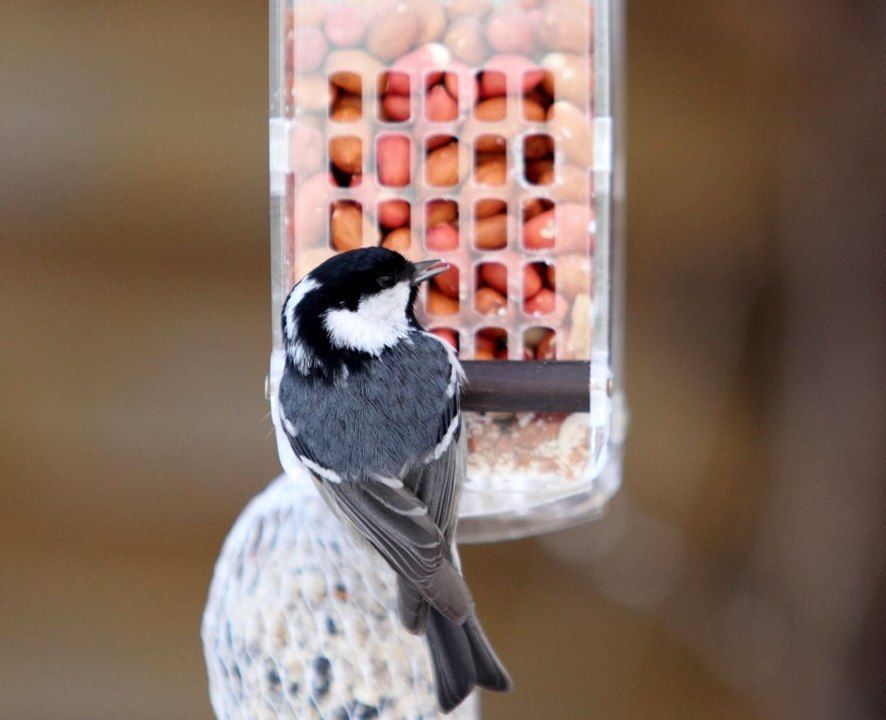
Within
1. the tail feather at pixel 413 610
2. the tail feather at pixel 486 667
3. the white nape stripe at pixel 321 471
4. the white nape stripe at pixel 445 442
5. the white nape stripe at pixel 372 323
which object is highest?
the white nape stripe at pixel 372 323

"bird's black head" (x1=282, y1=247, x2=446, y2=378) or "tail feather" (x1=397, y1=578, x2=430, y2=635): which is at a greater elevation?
"bird's black head" (x1=282, y1=247, x2=446, y2=378)

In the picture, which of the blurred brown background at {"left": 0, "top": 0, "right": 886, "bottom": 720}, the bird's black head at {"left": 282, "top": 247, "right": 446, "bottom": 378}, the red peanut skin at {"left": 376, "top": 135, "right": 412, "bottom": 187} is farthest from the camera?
the blurred brown background at {"left": 0, "top": 0, "right": 886, "bottom": 720}

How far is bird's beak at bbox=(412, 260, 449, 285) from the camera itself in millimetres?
1130

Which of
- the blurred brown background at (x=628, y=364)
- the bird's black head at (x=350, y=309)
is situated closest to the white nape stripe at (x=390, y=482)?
the bird's black head at (x=350, y=309)

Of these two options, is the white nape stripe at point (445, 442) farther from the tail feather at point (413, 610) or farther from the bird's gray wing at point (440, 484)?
the tail feather at point (413, 610)

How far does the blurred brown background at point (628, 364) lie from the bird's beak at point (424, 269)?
638 mm

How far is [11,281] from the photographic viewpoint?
1.77 meters

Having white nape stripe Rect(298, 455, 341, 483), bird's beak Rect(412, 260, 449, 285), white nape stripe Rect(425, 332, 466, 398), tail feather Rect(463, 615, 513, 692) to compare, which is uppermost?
bird's beak Rect(412, 260, 449, 285)

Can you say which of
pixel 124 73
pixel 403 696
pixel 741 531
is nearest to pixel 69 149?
pixel 124 73

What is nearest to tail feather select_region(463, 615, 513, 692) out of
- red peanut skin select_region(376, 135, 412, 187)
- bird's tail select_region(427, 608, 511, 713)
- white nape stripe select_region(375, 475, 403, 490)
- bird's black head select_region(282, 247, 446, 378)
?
bird's tail select_region(427, 608, 511, 713)

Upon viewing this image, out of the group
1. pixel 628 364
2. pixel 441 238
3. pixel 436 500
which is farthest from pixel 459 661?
pixel 628 364

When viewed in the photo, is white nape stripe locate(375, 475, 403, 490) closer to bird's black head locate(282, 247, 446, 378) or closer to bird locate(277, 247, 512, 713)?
bird locate(277, 247, 512, 713)

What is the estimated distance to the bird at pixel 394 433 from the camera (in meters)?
1.14

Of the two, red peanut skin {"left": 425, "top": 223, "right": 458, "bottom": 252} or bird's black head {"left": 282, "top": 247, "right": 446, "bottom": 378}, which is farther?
red peanut skin {"left": 425, "top": 223, "right": 458, "bottom": 252}
